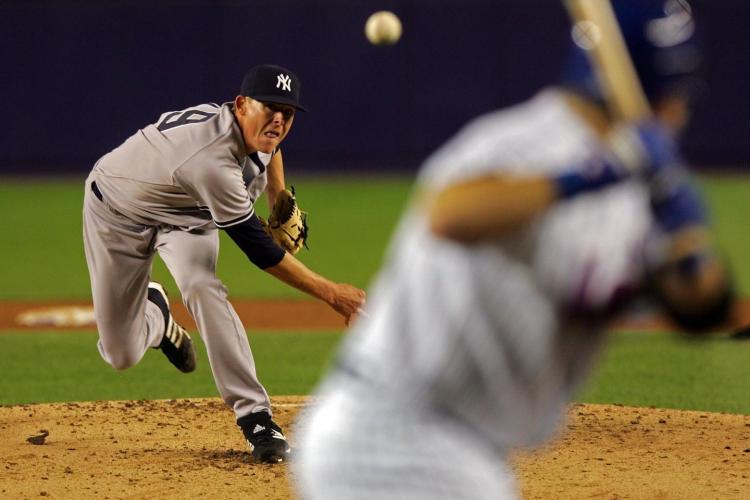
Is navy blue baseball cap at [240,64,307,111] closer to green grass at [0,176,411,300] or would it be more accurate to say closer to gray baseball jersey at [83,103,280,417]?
gray baseball jersey at [83,103,280,417]

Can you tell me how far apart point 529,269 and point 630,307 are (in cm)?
20

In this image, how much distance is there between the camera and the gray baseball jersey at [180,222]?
555 cm

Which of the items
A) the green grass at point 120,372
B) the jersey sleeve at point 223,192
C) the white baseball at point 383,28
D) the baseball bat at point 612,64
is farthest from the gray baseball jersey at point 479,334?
the white baseball at point 383,28

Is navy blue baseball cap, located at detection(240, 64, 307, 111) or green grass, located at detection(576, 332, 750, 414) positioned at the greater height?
navy blue baseball cap, located at detection(240, 64, 307, 111)

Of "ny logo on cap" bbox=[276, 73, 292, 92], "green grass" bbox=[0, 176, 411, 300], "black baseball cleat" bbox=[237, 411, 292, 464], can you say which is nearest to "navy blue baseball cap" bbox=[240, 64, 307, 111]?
"ny logo on cap" bbox=[276, 73, 292, 92]

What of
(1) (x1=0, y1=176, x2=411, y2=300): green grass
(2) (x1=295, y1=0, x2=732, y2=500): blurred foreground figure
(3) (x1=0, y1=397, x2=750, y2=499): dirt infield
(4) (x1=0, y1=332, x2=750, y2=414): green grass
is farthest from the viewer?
(1) (x1=0, y1=176, x2=411, y2=300): green grass

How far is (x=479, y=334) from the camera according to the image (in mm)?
2244

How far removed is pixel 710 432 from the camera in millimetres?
6387

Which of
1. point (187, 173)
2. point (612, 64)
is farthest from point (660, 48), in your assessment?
point (187, 173)

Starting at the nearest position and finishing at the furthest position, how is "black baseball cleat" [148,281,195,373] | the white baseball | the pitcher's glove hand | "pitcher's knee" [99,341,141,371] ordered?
the pitcher's glove hand
"pitcher's knee" [99,341,141,371]
"black baseball cleat" [148,281,195,373]
the white baseball

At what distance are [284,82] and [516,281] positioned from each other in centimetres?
354

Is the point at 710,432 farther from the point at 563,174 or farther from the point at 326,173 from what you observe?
the point at 326,173

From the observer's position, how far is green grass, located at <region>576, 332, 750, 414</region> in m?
7.36

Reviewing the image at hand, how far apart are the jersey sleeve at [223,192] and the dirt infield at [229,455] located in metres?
1.18
